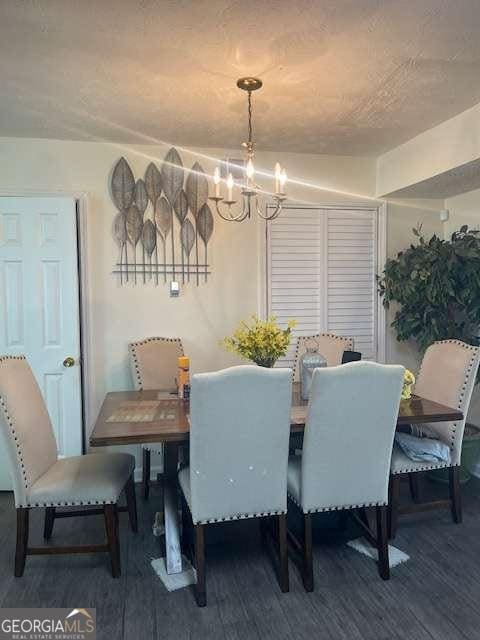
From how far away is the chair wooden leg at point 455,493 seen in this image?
2677mm

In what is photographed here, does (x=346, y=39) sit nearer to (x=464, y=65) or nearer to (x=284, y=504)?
(x=464, y=65)

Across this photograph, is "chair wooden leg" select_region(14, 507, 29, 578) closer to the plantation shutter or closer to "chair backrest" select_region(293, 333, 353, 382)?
"chair backrest" select_region(293, 333, 353, 382)

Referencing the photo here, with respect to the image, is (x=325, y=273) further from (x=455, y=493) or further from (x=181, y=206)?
(x=455, y=493)

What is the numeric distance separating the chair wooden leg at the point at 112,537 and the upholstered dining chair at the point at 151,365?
36.2 inches

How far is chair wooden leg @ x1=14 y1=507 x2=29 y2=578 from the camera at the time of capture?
2.16m

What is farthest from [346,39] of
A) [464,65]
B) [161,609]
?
[161,609]

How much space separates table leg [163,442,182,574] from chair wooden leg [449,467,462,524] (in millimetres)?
1616

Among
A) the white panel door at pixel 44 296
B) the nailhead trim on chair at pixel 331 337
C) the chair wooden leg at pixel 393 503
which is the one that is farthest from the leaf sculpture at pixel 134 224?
the chair wooden leg at pixel 393 503

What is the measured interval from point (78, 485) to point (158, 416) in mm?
496

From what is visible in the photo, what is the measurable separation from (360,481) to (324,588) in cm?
53

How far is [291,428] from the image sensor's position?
85.0 inches

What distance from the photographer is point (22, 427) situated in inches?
85.4

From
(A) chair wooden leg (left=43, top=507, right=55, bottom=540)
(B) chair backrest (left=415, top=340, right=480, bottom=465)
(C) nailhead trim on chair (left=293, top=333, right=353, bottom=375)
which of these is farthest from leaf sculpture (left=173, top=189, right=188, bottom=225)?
(A) chair wooden leg (left=43, top=507, right=55, bottom=540)

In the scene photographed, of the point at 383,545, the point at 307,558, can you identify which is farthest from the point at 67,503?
the point at 383,545
